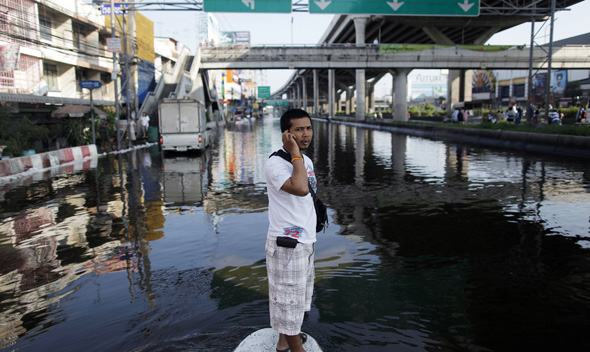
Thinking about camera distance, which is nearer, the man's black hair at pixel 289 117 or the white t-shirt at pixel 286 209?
the white t-shirt at pixel 286 209

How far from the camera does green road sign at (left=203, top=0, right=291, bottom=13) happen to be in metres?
25.0

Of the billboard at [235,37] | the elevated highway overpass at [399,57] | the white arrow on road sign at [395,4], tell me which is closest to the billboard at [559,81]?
the elevated highway overpass at [399,57]

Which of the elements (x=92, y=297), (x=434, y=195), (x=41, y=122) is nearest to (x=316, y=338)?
(x=92, y=297)

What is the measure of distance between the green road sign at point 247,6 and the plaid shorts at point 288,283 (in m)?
24.1

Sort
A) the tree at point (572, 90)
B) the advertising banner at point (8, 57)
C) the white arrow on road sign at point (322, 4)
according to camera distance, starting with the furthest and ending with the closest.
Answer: the tree at point (572, 90) < the white arrow on road sign at point (322, 4) < the advertising banner at point (8, 57)

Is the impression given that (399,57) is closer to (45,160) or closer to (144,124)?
(144,124)

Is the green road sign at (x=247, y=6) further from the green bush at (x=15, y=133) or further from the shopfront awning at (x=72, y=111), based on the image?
the green bush at (x=15, y=133)

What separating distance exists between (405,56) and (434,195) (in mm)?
37600

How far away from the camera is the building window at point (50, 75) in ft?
108

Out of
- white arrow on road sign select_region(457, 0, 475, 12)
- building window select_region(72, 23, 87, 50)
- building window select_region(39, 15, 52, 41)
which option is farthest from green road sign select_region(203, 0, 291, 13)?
building window select_region(72, 23, 87, 50)

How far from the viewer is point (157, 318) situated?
420cm

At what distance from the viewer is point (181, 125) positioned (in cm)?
2309

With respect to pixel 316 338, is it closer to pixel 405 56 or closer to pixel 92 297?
pixel 92 297

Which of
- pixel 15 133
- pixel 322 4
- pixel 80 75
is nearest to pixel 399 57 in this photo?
pixel 322 4
